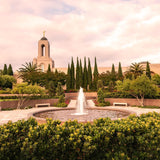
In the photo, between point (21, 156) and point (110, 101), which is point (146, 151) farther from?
point (110, 101)

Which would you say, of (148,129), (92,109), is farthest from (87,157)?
(92,109)

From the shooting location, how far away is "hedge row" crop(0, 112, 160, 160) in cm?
304

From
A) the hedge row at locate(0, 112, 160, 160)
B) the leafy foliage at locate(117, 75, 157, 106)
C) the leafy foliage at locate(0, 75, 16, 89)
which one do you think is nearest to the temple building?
the leafy foliage at locate(0, 75, 16, 89)

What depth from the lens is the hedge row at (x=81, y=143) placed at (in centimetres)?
304

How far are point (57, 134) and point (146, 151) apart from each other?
7.53ft

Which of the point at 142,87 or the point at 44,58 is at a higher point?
the point at 44,58

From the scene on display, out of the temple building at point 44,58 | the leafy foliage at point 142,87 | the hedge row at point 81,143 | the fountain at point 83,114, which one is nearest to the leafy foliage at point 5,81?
the temple building at point 44,58

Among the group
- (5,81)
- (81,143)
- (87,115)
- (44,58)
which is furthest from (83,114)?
(44,58)

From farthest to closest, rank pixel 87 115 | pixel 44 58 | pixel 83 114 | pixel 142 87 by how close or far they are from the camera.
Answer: pixel 44 58
pixel 142 87
pixel 83 114
pixel 87 115

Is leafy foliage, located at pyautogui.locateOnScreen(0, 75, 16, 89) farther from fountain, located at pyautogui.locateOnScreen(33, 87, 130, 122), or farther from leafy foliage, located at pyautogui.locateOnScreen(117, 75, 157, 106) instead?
leafy foliage, located at pyautogui.locateOnScreen(117, 75, 157, 106)

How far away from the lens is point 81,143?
3.09 m

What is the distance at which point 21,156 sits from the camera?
3.15 meters

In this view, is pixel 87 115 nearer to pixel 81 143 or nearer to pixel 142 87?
pixel 81 143

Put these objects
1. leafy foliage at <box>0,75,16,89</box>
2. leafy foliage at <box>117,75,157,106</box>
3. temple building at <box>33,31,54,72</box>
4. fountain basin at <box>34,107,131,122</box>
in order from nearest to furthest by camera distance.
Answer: fountain basin at <box>34,107,131,122</box>
leafy foliage at <box>117,75,157,106</box>
leafy foliage at <box>0,75,16,89</box>
temple building at <box>33,31,54,72</box>
